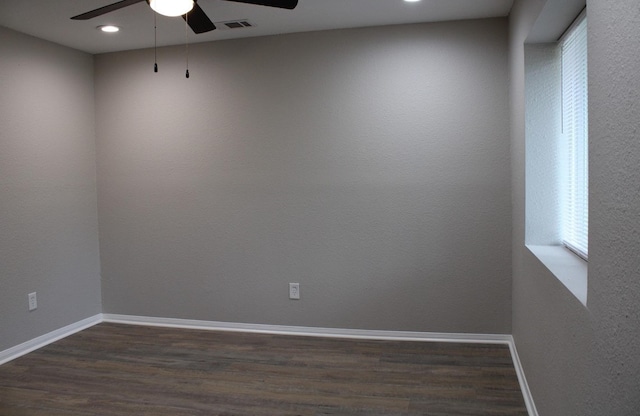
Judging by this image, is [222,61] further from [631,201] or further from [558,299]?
[631,201]

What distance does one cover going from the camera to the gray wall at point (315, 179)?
3.86 meters

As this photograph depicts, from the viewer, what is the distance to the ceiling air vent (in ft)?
12.3

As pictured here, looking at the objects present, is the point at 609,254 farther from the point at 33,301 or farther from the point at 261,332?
the point at 33,301

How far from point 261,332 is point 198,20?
2.47m

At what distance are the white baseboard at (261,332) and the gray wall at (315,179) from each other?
63mm

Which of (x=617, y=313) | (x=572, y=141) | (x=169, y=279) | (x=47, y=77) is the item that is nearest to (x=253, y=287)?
(x=169, y=279)

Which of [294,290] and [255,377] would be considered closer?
[255,377]

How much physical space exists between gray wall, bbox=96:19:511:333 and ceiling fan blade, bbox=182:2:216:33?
133cm

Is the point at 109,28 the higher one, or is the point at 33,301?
the point at 109,28

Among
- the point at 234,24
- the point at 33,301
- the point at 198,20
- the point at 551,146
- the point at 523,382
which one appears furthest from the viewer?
the point at 33,301

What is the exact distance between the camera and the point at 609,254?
4.49 ft

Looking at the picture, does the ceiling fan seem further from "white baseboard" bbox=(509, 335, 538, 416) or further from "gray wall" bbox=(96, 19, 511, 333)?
"white baseboard" bbox=(509, 335, 538, 416)

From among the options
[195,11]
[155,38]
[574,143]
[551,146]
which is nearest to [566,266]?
[574,143]

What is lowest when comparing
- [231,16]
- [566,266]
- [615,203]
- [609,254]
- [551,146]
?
[566,266]
